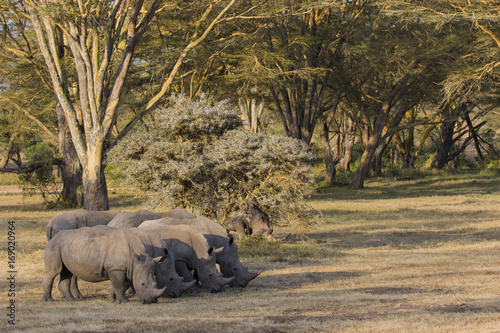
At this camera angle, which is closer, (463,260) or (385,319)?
(385,319)

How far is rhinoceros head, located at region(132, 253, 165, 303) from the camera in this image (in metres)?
8.98

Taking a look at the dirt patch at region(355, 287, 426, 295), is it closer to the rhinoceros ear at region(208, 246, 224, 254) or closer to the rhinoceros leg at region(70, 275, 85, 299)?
the rhinoceros ear at region(208, 246, 224, 254)

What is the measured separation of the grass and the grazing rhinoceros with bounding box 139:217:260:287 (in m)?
0.26

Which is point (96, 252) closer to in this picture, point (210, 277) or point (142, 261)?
point (142, 261)

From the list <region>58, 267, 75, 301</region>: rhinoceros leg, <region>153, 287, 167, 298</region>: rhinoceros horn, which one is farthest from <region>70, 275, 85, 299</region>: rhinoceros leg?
<region>153, 287, 167, 298</region>: rhinoceros horn

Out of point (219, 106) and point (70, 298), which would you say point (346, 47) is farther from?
point (70, 298)

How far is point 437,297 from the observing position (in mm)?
9109

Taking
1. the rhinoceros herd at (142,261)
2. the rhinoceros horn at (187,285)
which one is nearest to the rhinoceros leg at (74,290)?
the rhinoceros herd at (142,261)

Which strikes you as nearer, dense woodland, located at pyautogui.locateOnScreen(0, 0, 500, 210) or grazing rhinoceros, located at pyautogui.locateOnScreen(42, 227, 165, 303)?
grazing rhinoceros, located at pyautogui.locateOnScreen(42, 227, 165, 303)

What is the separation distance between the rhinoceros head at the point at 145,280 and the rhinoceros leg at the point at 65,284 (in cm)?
112

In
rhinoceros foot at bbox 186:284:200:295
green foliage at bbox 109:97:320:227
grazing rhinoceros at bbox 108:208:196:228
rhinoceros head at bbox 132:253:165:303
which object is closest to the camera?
rhinoceros head at bbox 132:253:165:303

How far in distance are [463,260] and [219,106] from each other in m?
6.97

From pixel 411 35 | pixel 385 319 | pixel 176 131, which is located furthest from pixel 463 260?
pixel 411 35

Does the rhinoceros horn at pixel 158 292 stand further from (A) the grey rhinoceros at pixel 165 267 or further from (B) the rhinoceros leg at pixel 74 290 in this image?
(B) the rhinoceros leg at pixel 74 290
